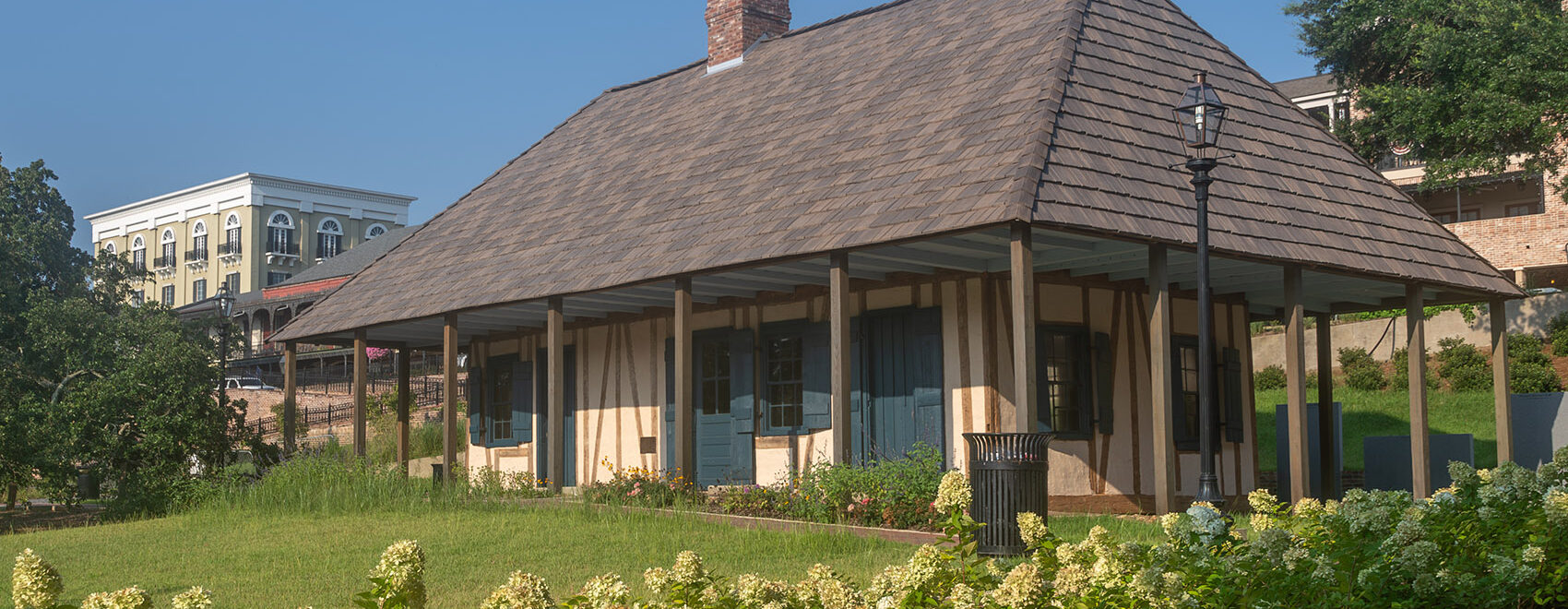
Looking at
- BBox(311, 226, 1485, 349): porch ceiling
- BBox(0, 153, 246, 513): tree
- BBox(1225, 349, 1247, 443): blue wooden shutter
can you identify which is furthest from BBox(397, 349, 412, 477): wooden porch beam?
BBox(1225, 349, 1247, 443): blue wooden shutter

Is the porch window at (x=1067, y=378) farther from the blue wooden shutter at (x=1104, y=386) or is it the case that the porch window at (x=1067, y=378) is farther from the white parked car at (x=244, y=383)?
the white parked car at (x=244, y=383)

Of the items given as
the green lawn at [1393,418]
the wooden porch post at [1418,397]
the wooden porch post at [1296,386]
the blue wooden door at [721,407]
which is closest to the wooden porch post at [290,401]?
the blue wooden door at [721,407]

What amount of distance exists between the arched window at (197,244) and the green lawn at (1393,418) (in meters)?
70.2

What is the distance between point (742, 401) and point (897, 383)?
260cm

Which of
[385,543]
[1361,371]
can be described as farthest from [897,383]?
[1361,371]

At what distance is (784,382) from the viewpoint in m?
18.0

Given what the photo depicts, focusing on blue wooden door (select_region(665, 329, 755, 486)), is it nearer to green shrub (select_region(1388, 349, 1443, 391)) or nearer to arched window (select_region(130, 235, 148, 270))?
green shrub (select_region(1388, 349, 1443, 391))

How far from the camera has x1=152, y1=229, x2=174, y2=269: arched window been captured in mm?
88438

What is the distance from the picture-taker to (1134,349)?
17.1 metres

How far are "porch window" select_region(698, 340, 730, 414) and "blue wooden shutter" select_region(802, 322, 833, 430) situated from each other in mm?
1708

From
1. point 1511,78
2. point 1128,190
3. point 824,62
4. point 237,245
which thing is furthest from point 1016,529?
point 237,245

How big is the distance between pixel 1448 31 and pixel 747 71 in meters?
→ 15.5

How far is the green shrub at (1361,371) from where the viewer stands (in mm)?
31641

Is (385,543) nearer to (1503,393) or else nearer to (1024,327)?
(1024,327)
